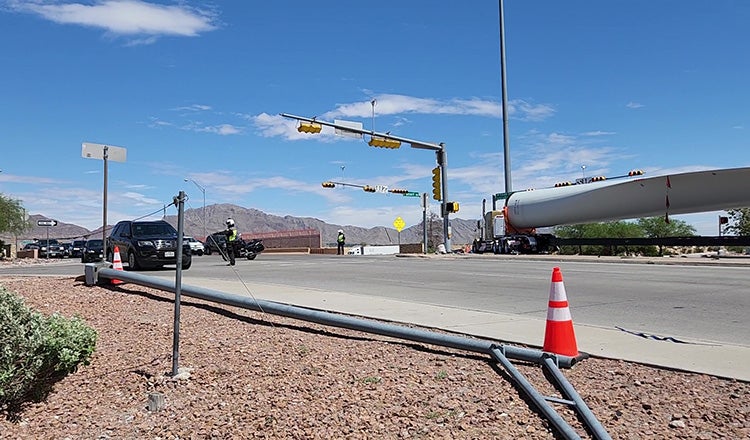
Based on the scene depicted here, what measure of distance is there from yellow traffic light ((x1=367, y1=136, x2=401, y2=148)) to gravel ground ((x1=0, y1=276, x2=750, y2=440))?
24360mm

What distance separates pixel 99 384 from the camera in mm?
5930

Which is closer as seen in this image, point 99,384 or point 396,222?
point 99,384

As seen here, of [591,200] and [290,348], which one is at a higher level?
[591,200]

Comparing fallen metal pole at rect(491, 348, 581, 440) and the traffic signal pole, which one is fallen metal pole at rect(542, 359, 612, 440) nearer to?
fallen metal pole at rect(491, 348, 581, 440)

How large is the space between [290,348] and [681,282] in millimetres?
11495

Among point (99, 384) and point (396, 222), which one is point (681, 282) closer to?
point (99, 384)

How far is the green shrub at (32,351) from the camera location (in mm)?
5195

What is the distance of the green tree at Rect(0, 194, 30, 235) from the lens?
159 ft

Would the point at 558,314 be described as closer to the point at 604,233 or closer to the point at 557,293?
the point at 557,293

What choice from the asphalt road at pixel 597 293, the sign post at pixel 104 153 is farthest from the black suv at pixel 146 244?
the sign post at pixel 104 153

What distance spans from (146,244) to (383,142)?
47.5ft

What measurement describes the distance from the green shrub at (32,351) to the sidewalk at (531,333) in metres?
3.89

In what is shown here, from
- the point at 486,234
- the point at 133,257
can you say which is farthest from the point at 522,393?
the point at 486,234

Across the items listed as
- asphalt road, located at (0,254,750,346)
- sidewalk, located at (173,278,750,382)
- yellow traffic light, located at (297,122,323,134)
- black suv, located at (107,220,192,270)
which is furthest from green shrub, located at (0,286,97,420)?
yellow traffic light, located at (297,122,323,134)
